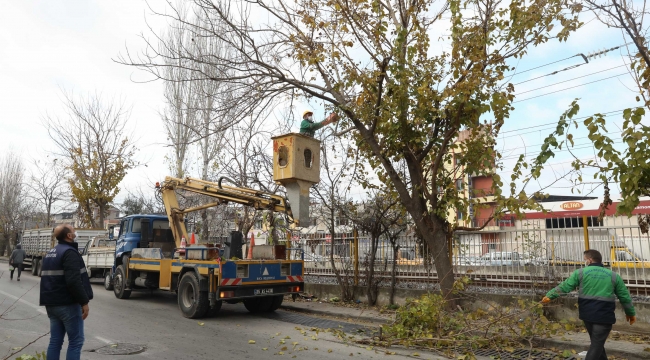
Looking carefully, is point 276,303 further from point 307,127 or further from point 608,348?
point 608,348

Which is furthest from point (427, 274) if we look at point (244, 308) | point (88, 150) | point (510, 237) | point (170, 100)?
point (88, 150)

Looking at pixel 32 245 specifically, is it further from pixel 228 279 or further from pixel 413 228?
pixel 413 228

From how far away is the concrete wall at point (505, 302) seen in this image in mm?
8594

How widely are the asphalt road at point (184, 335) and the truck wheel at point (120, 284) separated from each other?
144 centimetres

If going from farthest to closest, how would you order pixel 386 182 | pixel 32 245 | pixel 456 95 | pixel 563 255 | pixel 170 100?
pixel 32 245 < pixel 170 100 < pixel 386 182 < pixel 563 255 < pixel 456 95

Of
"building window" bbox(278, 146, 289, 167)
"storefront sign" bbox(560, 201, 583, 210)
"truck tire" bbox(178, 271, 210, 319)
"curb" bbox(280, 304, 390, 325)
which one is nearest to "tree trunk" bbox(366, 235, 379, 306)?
"curb" bbox(280, 304, 390, 325)

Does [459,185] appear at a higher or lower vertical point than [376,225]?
higher

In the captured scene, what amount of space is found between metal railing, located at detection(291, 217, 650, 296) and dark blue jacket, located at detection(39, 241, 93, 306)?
8.05 meters

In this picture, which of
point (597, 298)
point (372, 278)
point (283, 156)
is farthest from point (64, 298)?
point (372, 278)

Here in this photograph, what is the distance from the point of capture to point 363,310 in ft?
39.3

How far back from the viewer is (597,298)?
5684mm

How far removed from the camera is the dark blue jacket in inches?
213

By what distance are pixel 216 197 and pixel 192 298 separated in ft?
8.29

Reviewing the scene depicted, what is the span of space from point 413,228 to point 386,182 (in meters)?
1.95
